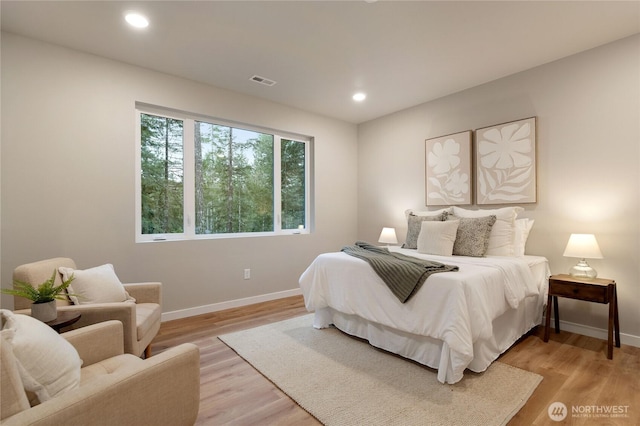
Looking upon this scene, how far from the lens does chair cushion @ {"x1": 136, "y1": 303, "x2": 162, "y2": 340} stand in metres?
2.11

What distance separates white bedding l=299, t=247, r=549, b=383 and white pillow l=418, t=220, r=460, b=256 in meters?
0.15

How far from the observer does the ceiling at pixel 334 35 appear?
231 centimetres

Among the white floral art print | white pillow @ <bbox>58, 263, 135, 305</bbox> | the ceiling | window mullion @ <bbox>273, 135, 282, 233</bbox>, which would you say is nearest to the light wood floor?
white pillow @ <bbox>58, 263, 135, 305</bbox>

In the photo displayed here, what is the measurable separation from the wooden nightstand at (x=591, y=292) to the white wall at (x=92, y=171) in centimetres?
314

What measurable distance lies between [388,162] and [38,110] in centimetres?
402

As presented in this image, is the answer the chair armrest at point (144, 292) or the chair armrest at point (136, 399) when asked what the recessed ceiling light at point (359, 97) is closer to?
the chair armrest at point (144, 292)

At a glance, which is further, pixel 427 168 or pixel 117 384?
pixel 427 168

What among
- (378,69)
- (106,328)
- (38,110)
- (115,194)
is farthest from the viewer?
(378,69)

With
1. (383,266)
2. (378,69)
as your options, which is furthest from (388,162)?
(383,266)

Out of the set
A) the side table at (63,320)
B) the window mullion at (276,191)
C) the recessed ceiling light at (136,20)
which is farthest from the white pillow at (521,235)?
the recessed ceiling light at (136,20)

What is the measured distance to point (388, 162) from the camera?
4734 mm

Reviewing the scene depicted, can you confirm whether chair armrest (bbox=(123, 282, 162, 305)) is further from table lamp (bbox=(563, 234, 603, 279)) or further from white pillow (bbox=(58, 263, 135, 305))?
table lamp (bbox=(563, 234, 603, 279))

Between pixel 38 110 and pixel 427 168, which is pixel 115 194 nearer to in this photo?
pixel 38 110

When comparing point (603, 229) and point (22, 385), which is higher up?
point (603, 229)
